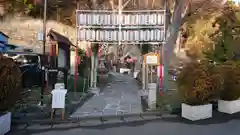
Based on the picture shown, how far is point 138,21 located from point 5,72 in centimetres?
613

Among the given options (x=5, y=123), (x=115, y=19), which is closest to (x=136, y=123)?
(x=5, y=123)

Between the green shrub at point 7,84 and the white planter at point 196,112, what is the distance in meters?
4.84

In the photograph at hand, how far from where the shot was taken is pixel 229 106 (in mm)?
8734

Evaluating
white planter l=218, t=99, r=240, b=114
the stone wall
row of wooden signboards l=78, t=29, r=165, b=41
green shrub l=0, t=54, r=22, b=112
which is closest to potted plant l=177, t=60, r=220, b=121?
white planter l=218, t=99, r=240, b=114

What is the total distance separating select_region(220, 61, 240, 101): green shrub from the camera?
8.70m

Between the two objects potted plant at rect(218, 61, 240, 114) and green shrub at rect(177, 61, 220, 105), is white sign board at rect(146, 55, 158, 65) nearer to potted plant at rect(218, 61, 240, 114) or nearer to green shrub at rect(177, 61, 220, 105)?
green shrub at rect(177, 61, 220, 105)

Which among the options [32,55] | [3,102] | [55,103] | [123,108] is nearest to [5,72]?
[3,102]

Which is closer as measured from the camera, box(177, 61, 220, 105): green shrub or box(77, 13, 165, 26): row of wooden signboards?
box(177, 61, 220, 105): green shrub

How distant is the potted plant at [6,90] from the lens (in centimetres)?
629

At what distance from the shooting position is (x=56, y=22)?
85.6ft

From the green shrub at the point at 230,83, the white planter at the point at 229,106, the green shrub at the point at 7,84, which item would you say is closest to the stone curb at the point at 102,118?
the green shrub at the point at 7,84

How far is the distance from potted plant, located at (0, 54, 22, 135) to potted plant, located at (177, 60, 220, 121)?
15.6 feet

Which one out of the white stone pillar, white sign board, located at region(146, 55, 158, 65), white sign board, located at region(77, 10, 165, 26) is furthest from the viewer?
white sign board, located at region(77, 10, 165, 26)

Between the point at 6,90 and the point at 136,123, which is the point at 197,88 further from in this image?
the point at 6,90
